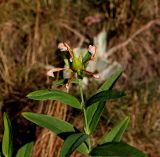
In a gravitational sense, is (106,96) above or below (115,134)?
above

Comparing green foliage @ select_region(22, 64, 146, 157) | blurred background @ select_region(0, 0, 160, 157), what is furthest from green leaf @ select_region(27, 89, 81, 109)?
blurred background @ select_region(0, 0, 160, 157)

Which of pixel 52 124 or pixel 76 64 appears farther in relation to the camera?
pixel 52 124

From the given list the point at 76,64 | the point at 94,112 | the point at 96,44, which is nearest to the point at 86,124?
the point at 94,112

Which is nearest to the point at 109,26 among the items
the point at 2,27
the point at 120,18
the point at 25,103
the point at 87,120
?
the point at 120,18

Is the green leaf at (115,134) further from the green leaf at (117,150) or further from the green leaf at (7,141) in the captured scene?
the green leaf at (7,141)

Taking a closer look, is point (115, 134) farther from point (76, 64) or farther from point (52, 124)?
point (76, 64)

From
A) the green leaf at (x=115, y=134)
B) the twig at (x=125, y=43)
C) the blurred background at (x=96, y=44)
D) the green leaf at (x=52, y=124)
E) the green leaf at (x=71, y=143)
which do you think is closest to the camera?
the green leaf at (x=71, y=143)

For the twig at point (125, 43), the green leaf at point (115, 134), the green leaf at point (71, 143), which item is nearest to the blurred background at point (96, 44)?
the twig at point (125, 43)

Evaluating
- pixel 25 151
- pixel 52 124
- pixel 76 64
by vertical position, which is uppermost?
pixel 76 64
